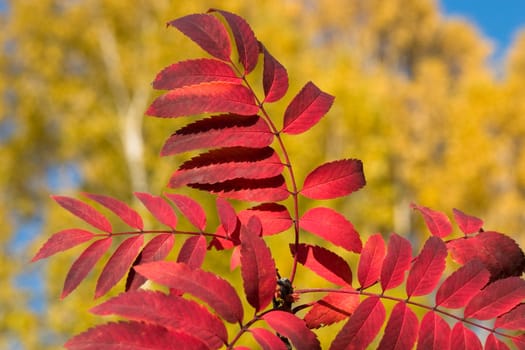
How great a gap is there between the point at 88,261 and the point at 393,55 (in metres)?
14.8

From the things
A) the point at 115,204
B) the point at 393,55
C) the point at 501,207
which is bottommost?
the point at 115,204

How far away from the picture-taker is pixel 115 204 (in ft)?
1.00

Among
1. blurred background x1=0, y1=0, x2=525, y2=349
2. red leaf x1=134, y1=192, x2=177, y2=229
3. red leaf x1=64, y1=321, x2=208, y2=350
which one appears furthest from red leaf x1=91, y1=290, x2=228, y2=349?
blurred background x1=0, y1=0, x2=525, y2=349

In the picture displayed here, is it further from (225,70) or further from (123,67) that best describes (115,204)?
(123,67)

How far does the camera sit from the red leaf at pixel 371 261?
30cm

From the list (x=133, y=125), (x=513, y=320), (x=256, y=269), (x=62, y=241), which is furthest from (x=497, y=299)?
(x=133, y=125)

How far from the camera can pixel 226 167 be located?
296mm

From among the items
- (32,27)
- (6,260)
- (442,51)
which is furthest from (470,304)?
(442,51)

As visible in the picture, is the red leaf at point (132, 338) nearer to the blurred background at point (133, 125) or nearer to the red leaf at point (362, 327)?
the red leaf at point (362, 327)

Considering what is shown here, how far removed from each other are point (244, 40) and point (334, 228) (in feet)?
0.39

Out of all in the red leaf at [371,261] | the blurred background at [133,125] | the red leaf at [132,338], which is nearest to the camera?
the red leaf at [132,338]

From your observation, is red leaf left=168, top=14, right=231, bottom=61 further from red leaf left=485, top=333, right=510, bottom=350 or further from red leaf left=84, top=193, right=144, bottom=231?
red leaf left=485, top=333, right=510, bottom=350

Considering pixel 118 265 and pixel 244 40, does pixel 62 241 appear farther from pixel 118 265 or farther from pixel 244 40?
pixel 244 40

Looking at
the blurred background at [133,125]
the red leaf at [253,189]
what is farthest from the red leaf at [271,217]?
the blurred background at [133,125]
